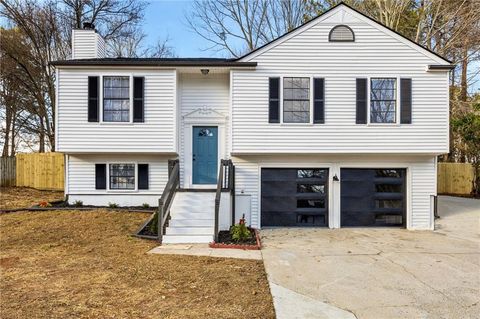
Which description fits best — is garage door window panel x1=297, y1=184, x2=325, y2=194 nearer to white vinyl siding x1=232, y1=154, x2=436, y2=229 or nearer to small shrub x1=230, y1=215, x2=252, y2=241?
white vinyl siding x1=232, y1=154, x2=436, y2=229

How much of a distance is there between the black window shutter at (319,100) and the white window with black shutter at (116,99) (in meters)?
5.36

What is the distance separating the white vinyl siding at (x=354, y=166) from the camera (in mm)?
10812

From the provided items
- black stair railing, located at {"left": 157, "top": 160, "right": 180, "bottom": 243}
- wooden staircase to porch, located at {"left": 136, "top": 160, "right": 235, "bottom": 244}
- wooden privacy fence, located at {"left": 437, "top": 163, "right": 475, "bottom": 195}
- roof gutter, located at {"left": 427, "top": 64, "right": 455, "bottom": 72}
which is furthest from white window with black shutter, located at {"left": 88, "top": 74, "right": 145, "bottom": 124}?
wooden privacy fence, located at {"left": 437, "top": 163, "right": 475, "bottom": 195}

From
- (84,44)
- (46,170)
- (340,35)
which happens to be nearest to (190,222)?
(340,35)

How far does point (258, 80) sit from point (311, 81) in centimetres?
162

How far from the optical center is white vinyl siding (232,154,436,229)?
1081 centimetres

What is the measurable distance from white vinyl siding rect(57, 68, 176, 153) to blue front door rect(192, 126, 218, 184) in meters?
1.04

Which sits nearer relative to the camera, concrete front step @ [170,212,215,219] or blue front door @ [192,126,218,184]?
concrete front step @ [170,212,215,219]

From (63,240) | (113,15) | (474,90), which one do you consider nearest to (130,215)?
(63,240)

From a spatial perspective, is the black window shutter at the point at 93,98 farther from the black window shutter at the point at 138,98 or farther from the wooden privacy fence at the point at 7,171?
the wooden privacy fence at the point at 7,171

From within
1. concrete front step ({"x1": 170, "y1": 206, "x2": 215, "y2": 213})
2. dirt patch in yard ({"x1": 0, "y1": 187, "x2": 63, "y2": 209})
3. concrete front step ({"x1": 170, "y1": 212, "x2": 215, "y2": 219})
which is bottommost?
dirt patch in yard ({"x1": 0, "y1": 187, "x2": 63, "y2": 209})

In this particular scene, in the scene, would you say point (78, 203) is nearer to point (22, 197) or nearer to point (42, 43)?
point (22, 197)

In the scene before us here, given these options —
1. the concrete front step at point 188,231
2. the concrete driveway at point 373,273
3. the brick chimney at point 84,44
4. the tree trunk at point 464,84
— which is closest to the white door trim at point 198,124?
the concrete front step at point 188,231

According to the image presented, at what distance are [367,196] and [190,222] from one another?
5.84 meters
